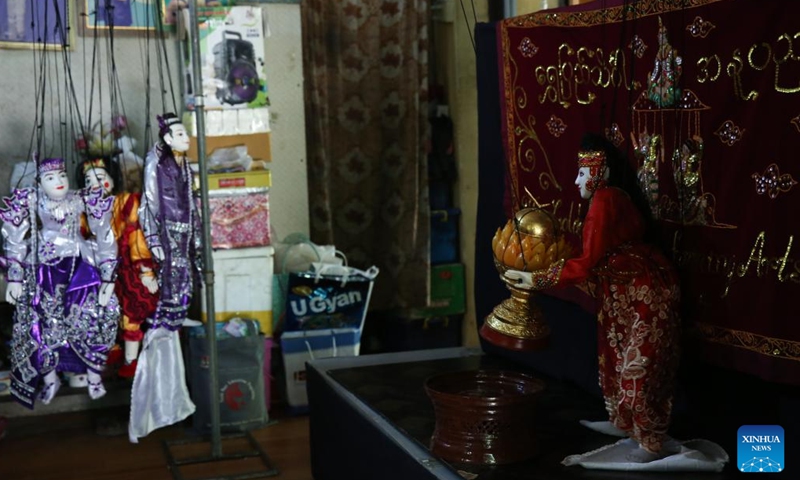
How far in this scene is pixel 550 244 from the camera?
2.31 meters

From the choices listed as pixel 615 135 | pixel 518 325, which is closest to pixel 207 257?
pixel 615 135

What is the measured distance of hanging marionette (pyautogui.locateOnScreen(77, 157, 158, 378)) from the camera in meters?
4.29

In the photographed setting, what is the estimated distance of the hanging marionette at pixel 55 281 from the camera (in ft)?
13.6

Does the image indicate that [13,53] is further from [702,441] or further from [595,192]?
[702,441]

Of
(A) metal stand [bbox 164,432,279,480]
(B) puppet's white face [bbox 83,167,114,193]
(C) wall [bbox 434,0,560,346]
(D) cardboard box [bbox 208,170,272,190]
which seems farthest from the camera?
(C) wall [bbox 434,0,560,346]

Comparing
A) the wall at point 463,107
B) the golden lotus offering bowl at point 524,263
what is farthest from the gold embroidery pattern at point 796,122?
the wall at point 463,107

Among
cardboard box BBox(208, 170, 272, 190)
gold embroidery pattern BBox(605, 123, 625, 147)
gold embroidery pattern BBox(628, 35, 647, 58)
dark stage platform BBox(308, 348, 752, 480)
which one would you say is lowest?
dark stage platform BBox(308, 348, 752, 480)

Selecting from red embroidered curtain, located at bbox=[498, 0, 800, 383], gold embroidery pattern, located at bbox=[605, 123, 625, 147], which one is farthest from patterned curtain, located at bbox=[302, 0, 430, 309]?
gold embroidery pattern, located at bbox=[605, 123, 625, 147]

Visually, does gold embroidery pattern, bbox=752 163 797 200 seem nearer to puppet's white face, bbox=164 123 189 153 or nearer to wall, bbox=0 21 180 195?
puppet's white face, bbox=164 123 189 153

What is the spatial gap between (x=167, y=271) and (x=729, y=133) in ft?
8.64

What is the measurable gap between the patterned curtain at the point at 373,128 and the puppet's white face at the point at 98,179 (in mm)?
1369

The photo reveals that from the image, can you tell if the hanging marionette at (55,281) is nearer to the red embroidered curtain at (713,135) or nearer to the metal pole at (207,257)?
the metal pole at (207,257)

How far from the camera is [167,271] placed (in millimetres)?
4293

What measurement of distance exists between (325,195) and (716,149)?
3125 millimetres
